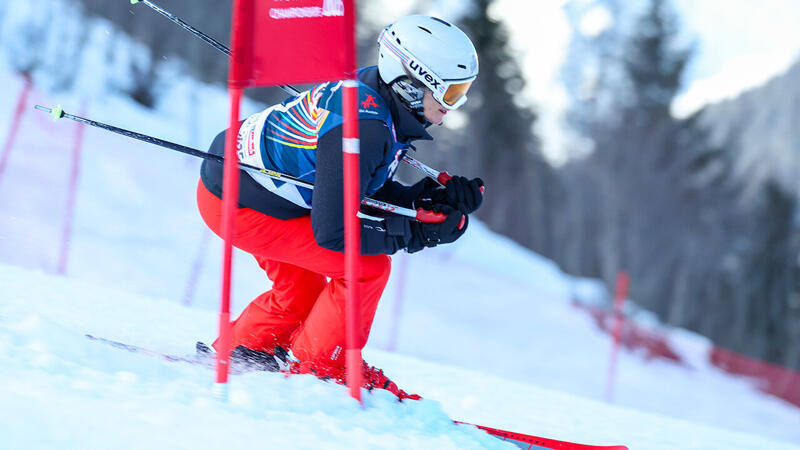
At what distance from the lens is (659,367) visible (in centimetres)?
1171

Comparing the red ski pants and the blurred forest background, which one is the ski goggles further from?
the blurred forest background

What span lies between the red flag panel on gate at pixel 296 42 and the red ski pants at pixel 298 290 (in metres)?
0.79

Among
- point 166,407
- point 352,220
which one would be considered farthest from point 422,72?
point 166,407

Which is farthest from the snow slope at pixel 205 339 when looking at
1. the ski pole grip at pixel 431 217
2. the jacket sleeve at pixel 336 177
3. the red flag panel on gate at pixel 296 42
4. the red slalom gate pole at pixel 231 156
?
the red flag panel on gate at pixel 296 42

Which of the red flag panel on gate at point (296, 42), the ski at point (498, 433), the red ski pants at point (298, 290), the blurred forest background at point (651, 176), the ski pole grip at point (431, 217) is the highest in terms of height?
the blurred forest background at point (651, 176)

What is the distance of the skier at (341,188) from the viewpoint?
2.29 metres

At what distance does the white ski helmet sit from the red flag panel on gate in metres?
0.50

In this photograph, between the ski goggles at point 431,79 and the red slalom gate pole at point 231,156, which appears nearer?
the red slalom gate pole at point 231,156

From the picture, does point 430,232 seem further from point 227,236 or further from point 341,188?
point 227,236

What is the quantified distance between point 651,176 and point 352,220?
24010 mm

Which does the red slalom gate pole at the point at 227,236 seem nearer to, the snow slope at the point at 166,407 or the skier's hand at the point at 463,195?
the snow slope at the point at 166,407

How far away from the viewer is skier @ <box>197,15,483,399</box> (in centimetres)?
229

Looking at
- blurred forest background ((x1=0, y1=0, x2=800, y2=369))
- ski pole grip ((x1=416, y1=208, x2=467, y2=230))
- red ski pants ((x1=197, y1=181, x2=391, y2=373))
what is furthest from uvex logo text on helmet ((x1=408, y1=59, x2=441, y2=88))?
blurred forest background ((x1=0, y1=0, x2=800, y2=369))

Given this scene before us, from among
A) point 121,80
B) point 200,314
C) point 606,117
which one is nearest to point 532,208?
point 606,117
